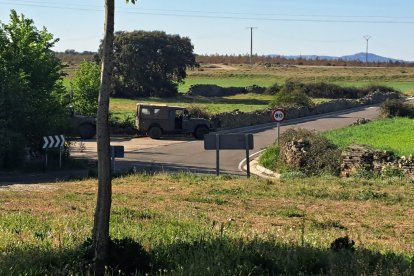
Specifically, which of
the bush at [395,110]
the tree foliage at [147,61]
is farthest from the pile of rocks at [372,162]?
the tree foliage at [147,61]

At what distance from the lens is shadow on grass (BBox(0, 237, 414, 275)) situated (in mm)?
6270

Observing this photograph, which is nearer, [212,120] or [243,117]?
[212,120]

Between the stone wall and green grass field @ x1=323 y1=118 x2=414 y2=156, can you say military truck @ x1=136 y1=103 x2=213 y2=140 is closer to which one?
the stone wall

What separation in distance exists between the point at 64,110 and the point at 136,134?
13.0 meters

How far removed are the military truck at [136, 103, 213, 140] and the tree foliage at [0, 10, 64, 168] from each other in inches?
413

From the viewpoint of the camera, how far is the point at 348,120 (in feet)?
180

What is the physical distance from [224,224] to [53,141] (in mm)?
17450

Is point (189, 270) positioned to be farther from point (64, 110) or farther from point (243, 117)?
point (243, 117)

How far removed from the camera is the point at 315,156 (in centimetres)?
2691

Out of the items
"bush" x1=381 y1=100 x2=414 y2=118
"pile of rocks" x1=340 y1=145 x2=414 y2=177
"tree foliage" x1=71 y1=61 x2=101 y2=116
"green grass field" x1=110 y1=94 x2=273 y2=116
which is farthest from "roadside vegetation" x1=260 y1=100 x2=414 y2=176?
"green grass field" x1=110 y1=94 x2=273 y2=116

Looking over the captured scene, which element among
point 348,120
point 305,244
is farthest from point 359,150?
point 348,120

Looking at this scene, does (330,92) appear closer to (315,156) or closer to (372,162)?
(315,156)

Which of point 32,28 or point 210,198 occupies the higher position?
point 32,28

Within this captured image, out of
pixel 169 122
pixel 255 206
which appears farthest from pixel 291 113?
pixel 255 206
